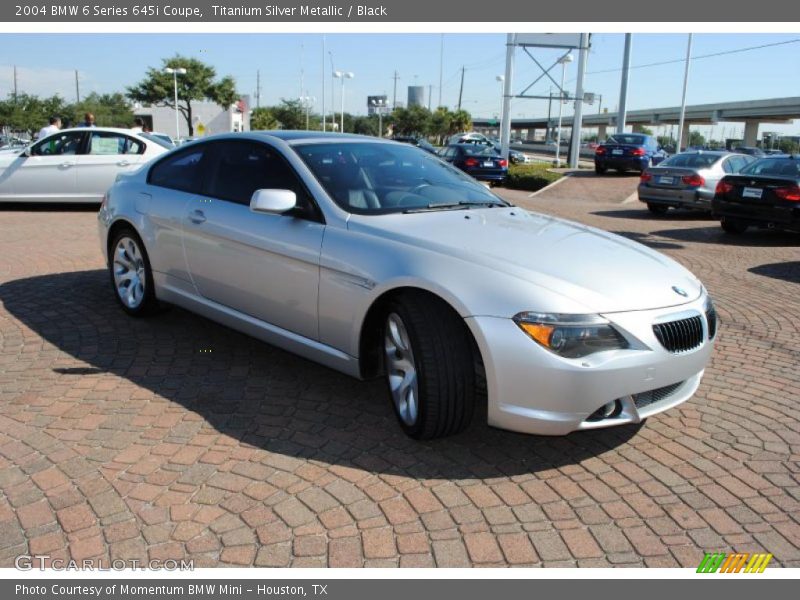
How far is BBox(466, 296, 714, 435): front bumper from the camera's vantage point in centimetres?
317

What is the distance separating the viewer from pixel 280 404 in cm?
413

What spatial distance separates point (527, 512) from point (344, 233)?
1.78 meters

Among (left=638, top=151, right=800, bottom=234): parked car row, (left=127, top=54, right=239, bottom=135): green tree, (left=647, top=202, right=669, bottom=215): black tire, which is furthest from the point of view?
(left=127, top=54, right=239, bottom=135): green tree

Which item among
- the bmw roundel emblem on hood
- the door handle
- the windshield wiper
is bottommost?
the bmw roundel emblem on hood

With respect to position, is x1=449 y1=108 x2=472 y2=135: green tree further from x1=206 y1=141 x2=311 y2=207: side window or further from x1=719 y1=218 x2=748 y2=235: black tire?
x1=206 y1=141 x2=311 y2=207: side window

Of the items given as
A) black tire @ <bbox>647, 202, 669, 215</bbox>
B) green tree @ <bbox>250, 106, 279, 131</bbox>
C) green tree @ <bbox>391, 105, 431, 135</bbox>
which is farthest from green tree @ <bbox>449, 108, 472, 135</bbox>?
black tire @ <bbox>647, 202, 669, 215</bbox>

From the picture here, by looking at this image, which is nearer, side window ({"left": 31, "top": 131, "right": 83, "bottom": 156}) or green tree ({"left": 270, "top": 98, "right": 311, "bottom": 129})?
side window ({"left": 31, "top": 131, "right": 83, "bottom": 156})

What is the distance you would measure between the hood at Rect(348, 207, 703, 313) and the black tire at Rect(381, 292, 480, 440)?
0.31 meters

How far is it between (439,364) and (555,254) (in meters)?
0.87

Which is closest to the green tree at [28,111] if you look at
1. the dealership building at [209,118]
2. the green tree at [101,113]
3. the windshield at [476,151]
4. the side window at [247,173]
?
the green tree at [101,113]

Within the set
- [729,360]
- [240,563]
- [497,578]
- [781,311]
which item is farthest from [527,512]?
[781,311]

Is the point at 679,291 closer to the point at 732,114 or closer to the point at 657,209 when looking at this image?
the point at 657,209

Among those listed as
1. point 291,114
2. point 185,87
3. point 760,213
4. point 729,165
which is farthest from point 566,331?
point 291,114

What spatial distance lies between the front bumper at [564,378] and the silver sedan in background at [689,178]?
11846mm
